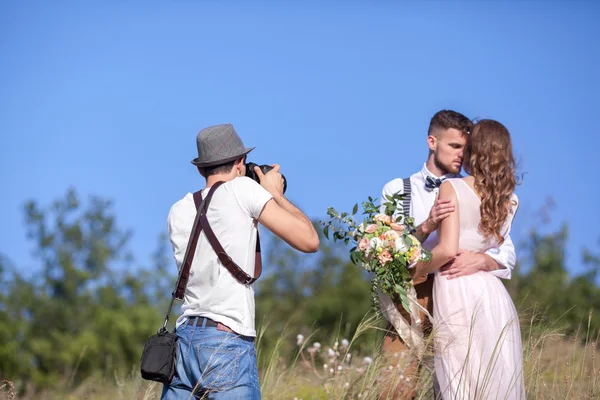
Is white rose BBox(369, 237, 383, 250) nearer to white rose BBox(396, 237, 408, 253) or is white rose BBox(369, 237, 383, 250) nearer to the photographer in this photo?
white rose BBox(396, 237, 408, 253)

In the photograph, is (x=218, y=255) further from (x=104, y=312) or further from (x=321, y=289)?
(x=104, y=312)

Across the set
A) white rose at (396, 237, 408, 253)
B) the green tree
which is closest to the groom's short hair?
white rose at (396, 237, 408, 253)

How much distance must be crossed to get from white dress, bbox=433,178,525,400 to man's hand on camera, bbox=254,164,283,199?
1.18 metres

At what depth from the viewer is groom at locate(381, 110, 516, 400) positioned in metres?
4.79

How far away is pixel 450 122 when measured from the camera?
529 centimetres

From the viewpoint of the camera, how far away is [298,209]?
160 inches

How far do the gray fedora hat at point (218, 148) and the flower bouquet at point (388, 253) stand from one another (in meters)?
0.95

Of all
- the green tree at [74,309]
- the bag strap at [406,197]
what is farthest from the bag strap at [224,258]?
the green tree at [74,309]

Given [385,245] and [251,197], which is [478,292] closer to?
[385,245]

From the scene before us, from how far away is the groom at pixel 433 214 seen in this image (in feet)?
15.7

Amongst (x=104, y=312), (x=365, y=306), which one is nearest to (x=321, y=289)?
(x=365, y=306)

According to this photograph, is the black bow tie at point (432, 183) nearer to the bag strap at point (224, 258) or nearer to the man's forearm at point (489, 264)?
the man's forearm at point (489, 264)

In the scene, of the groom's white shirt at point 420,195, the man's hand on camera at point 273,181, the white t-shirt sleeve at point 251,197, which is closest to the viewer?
the white t-shirt sleeve at point 251,197

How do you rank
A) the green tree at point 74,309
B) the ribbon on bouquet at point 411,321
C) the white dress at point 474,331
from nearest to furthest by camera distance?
the white dress at point 474,331 → the ribbon on bouquet at point 411,321 → the green tree at point 74,309
